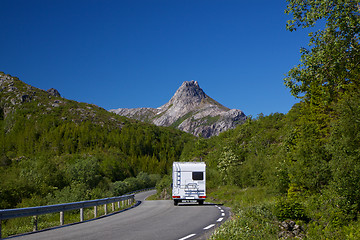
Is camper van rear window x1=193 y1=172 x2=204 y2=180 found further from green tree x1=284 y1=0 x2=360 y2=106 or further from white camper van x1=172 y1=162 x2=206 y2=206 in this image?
green tree x1=284 y1=0 x2=360 y2=106

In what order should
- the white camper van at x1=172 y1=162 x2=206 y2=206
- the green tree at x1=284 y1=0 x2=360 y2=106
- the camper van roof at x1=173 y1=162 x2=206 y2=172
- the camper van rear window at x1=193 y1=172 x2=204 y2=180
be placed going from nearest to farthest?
the green tree at x1=284 y1=0 x2=360 y2=106 < the white camper van at x1=172 y1=162 x2=206 y2=206 < the camper van rear window at x1=193 y1=172 x2=204 y2=180 < the camper van roof at x1=173 y1=162 x2=206 y2=172

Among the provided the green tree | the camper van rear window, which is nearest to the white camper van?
the camper van rear window

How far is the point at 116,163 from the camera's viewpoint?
421 feet

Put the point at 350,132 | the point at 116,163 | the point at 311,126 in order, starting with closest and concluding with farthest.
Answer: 1. the point at 350,132
2. the point at 311,126
3. the point at 116,163

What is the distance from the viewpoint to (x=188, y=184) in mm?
25672

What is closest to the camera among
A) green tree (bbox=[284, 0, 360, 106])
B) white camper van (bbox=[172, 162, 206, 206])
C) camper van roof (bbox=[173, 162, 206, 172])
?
green tree (bbox=[284, 0, 360, 106])

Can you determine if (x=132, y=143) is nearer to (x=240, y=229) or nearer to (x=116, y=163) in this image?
(x=116, y=163)


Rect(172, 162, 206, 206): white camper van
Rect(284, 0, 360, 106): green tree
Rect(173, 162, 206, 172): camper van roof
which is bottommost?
Rect(172, 162, 206, 206): white camper van

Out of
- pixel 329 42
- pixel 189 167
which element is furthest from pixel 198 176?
pixel 329 42

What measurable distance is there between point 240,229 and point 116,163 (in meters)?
123

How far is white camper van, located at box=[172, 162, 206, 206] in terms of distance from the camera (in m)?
25.7

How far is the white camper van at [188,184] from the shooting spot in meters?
25.7

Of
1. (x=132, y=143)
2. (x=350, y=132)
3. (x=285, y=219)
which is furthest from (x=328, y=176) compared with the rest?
(x=132, y=143)

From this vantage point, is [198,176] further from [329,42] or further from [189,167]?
[329,42]
